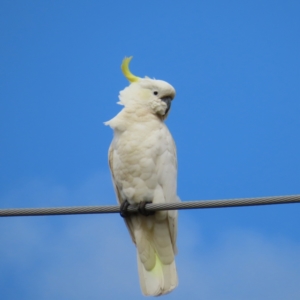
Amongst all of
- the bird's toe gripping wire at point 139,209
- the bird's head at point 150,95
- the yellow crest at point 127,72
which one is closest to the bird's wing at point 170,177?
the bird's toe gripping wire at point 139,209

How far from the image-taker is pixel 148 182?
4168 millimetres

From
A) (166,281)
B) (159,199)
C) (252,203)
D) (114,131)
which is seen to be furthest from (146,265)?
(252,203)

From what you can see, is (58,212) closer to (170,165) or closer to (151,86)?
(170,165)

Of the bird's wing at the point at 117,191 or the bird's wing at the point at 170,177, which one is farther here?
the bird's wing at the point at 117,191

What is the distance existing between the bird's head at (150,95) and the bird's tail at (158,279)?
108cm

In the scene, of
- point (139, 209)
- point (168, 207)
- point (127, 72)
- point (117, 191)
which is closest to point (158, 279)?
point (139, 209)

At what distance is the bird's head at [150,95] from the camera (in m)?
4.47

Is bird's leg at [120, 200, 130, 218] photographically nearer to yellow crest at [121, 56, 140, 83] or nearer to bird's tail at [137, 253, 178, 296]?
bird's tail at [137, 253, 178, 296]

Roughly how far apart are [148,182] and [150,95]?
2.39 feet

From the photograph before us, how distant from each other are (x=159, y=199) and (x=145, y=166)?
0.25 m

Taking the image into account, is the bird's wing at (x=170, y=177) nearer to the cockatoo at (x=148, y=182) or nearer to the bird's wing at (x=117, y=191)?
the cockatoo at (x=148, y=182)

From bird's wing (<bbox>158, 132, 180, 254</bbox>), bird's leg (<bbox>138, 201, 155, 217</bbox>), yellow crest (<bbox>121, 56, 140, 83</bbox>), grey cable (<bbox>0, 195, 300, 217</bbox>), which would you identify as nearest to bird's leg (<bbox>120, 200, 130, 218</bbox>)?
bird's leg (<bbox>138, 201, 155, 217</bbox>)

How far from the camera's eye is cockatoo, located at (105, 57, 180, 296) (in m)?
4.17

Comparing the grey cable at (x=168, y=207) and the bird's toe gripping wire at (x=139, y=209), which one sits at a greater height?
the bird's toe gripping wire at (x=139, y=209)
